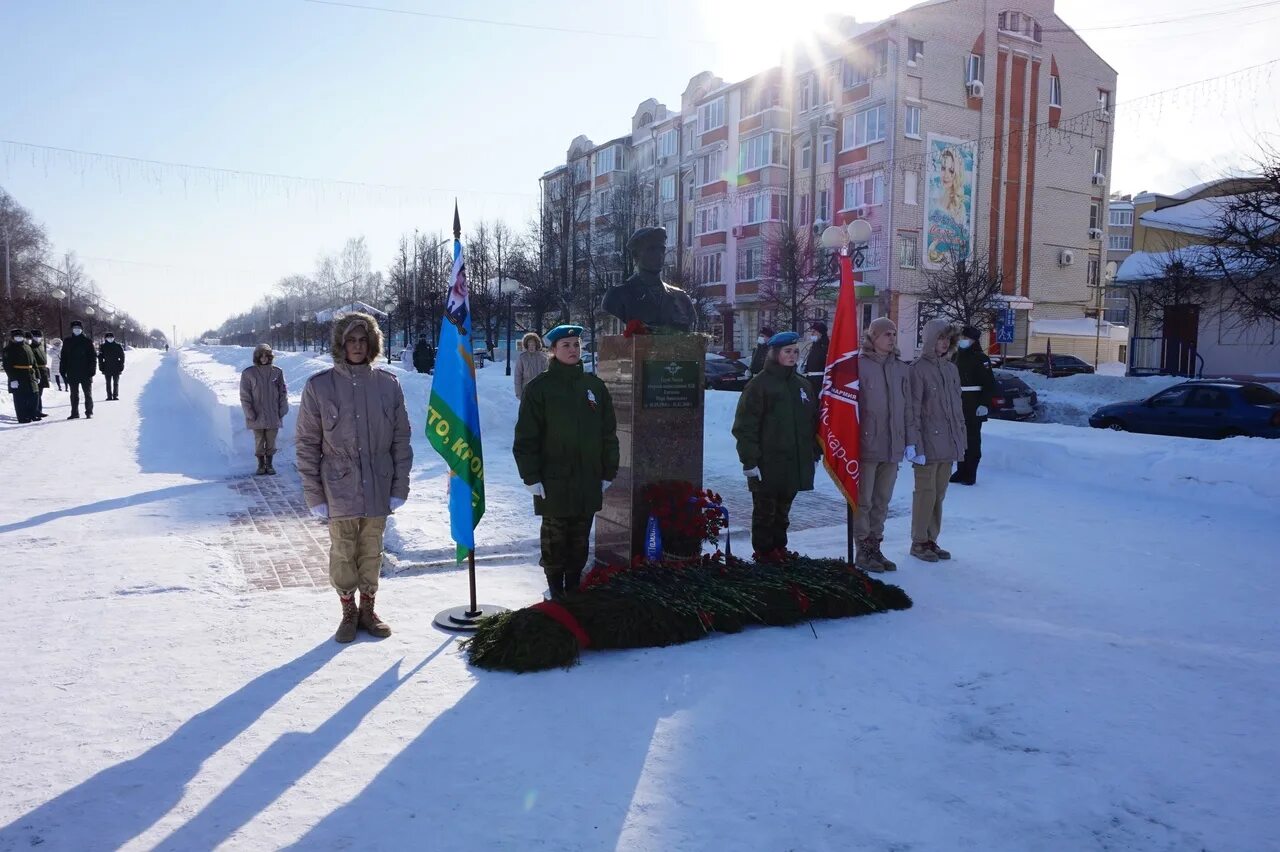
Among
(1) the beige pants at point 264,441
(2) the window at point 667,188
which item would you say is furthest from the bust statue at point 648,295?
(2) the window at point 667,188

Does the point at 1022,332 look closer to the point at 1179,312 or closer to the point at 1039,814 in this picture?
the point at 1179,312

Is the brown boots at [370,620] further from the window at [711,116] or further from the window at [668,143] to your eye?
the window at [668,143]

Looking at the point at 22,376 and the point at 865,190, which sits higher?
the point at 865,190

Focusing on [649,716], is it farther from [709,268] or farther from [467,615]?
[709,268]

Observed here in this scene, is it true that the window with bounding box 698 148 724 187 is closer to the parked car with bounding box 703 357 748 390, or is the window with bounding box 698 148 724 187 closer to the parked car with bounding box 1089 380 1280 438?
the parked car with bounding box 703 357 748 390

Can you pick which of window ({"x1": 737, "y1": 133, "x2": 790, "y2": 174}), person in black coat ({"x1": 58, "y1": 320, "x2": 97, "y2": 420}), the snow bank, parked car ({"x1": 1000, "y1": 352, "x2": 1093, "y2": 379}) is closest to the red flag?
the snow bank

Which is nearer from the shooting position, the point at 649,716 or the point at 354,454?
the point at 649,716

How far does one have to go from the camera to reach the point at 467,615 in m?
5.47

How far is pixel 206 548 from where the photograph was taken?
7145 millimetres

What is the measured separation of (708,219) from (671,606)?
139 feet

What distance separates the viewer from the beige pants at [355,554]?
507 centimetres

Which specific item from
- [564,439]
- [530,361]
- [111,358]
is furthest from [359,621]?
[111,358]

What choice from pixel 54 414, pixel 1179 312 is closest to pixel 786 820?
pixel 54 414

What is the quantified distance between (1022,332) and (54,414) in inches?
1472
